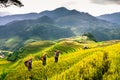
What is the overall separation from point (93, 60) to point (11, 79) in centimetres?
2089

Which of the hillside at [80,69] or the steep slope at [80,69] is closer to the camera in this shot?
the hillside at [80,69]

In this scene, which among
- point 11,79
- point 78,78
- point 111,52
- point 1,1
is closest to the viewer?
point 1,1

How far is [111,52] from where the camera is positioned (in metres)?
60.8

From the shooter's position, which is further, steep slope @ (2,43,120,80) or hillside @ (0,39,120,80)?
steep slope @ (2,43,120,80)

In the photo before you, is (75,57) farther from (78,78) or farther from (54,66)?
(78,78)

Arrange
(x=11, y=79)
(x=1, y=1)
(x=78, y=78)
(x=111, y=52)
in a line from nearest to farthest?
(x=1, y=1) → (x=78, y=78) → (x=111, y=52) → (x=11, y=79)

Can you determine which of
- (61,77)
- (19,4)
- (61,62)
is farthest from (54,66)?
(19,4)

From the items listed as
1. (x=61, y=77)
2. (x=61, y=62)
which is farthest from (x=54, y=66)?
(x=61, y=77)

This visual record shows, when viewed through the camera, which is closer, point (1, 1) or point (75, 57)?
point (1, 1)

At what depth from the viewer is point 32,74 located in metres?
61.3

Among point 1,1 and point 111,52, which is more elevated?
point 1,1

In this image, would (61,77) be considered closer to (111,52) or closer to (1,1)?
(111,52)

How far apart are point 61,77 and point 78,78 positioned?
3899 millimetres

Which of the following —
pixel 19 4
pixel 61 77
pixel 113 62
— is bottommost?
pixel 61 77
